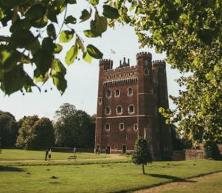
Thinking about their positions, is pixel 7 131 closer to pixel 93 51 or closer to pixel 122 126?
pixel 122 126

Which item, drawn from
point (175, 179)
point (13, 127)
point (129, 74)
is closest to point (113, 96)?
point (129, 74)

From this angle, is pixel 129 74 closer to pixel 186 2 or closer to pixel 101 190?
pixel 101 190

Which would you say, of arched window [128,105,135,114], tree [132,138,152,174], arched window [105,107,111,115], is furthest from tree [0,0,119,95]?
arched window [105,107,111,115]

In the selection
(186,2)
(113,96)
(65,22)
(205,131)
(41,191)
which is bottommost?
(41,191)

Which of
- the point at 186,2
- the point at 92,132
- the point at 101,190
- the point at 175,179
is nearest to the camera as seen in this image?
the point at 186,2

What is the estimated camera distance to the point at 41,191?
17.0 metres

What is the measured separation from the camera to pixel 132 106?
6794 cm

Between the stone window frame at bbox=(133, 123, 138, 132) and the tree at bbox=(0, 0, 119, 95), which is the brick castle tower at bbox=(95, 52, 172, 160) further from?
the tree at bbox=(0, 0, 119, 95)

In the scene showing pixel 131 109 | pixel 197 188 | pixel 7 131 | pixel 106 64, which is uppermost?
pixel 106 64

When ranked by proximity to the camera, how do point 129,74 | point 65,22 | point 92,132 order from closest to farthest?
1. point 65,22
2. point 129,74
3. point 92,132

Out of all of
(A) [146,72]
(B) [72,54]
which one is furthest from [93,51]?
(A) [146,72]

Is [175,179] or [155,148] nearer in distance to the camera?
[175,179]

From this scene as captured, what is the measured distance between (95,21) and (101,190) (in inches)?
651

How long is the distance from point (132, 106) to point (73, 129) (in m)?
19.5
